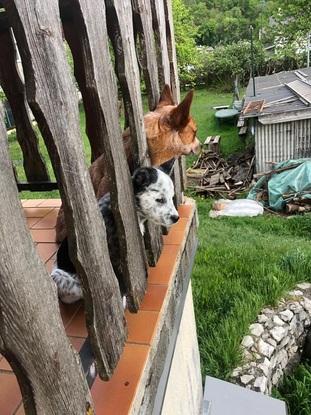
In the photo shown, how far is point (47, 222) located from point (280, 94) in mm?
16015

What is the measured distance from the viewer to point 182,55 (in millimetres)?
25672

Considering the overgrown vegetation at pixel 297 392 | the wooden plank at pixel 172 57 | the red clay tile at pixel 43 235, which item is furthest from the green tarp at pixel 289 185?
the red clay tile at pixel 43 235

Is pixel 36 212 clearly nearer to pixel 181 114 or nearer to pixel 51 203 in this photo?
pixel 51 203

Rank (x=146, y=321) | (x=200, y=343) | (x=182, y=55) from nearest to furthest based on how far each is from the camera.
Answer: (x=146, y=321), (x=200, y=343), (x=182, y=55)

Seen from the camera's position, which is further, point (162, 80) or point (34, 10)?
point (162, 80)

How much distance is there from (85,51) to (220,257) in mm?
5154

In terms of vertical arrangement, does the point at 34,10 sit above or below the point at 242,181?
above

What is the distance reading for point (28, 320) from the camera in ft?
2.91

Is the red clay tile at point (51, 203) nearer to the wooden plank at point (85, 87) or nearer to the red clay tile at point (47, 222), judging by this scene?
the red clay tile at point (47, 222)

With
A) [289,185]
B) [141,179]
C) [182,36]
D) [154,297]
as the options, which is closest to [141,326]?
[154,297]

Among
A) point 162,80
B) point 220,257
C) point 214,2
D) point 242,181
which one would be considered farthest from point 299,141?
point 214,2

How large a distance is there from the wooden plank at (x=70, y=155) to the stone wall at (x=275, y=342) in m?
3.41

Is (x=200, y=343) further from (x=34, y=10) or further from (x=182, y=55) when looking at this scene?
(x=182, y=55)

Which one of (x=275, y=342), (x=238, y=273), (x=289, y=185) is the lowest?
(x=289, y=185)
